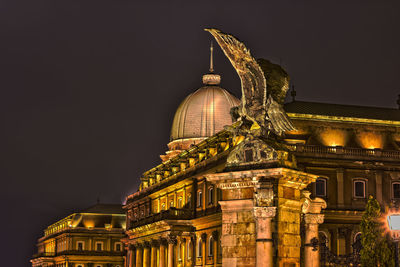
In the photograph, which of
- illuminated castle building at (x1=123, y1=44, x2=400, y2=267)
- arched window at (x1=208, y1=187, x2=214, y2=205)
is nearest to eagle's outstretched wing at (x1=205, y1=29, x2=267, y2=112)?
illuminated castle building at (x1=123, y1=44, x2=400, y2=267)

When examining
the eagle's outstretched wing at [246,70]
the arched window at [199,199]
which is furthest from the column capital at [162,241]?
the eagle's outstretched wing at [246,70]

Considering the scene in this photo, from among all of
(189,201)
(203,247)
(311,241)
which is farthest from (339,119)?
(311,241)

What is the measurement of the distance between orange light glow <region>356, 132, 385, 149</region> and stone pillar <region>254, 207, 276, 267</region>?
5909cm

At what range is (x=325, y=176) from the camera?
73.9 metres

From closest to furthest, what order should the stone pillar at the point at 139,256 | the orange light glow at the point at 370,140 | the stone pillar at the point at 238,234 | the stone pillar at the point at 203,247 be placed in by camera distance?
the stone pillar at the point at 238,234, the stone pillar at the point at 203,247, the orange light glow at the point at 370,140, the stone pillar at the point at 139,256

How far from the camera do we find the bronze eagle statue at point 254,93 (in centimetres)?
2123

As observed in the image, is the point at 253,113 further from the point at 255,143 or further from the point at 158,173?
the point at 158,173

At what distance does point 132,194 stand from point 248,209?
91169 mm

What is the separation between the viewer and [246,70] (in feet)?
70.2

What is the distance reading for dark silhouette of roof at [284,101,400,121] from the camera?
78.9 metres

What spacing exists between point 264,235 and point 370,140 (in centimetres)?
6000

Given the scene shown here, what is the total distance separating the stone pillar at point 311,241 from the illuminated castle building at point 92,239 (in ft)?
374

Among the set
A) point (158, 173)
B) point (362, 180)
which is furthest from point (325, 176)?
point (158, 173)

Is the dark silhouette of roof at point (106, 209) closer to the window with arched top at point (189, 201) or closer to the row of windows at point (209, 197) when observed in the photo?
the window with arched top at point (189, 201)
